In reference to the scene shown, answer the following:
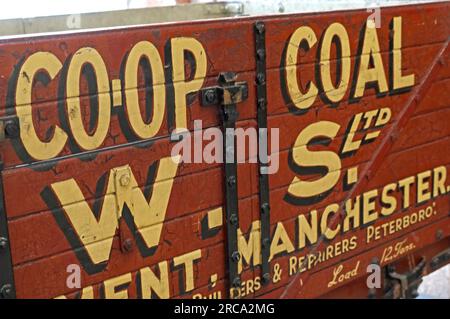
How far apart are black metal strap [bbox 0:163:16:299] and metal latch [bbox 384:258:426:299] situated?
76.8 inches

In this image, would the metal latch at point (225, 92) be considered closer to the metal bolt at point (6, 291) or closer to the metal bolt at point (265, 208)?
the metal bolt at point (265, 208)

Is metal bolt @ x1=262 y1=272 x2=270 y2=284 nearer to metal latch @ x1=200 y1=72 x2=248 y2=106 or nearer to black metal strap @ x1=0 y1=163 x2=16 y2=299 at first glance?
metal latch @ x1=200 y1=72 x2=248 y2=106

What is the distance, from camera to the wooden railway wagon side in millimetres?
2066

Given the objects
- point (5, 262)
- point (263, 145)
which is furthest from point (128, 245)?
point (263, 145)

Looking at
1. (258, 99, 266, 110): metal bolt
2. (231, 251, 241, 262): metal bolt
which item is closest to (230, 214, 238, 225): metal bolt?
(231, 251, 241, 262): metal bolt

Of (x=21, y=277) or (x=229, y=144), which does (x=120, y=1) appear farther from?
(x=21, y=277)

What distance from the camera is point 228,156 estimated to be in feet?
8.31

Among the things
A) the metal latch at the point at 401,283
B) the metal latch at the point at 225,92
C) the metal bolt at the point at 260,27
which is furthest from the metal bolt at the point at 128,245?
the metal latch at the point at 401,283

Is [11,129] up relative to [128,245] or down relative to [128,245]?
up

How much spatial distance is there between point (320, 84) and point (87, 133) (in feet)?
3.41

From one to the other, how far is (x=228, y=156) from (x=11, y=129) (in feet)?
2.76

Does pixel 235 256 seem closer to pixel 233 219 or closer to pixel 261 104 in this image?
pixel 233 219

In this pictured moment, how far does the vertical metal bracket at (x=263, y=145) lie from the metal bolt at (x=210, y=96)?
0.21m
